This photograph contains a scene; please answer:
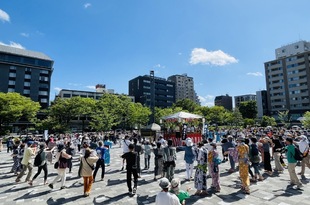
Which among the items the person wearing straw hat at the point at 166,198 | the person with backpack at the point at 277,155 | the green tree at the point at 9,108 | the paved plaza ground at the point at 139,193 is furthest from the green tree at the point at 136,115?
the person wearing straw hat at the point at 166,198

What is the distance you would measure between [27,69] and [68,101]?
28.5m

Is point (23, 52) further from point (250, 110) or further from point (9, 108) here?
point (250, 110)

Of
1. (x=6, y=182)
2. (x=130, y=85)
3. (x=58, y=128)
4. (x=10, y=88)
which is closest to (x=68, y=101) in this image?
(x=58, y=128)

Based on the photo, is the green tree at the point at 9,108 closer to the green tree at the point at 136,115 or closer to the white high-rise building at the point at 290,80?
the green tree at the point at 136,115

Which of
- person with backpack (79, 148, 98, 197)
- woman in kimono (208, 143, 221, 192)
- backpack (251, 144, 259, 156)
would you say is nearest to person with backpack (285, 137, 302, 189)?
backpack (251, 144, 259, 156)

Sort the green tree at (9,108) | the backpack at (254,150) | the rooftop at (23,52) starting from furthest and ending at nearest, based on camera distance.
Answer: the rooftop at (23,52) < the green tree at (9,108) < the backpack at (254,150)

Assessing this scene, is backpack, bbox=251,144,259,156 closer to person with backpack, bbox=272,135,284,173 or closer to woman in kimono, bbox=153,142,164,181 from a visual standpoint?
person with backpack, bbox=272,135,284,173

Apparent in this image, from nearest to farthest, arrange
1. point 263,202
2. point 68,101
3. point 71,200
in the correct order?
point 263,202
point 71,200
point 68,101

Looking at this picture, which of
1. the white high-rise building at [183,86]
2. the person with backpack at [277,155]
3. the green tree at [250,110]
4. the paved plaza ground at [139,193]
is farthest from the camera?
the white high-rise building at [183,86]

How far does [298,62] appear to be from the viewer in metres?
59.9

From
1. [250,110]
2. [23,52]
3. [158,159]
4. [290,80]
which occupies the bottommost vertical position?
[158,159]

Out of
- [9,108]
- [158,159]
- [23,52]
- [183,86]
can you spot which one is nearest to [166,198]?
[158,159]

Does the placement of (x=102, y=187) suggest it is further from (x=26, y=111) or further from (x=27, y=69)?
(x=27, y=69)

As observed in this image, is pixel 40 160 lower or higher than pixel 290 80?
lower
